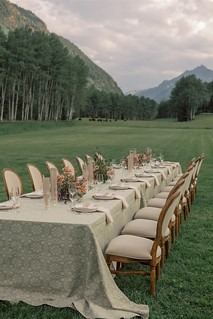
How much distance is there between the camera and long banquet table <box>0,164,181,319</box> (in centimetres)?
450

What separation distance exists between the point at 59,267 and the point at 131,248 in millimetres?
949

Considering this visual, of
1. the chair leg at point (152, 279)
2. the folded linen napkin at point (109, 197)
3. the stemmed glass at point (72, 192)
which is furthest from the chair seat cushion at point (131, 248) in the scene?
the folded linen napkin at point (109, 197)

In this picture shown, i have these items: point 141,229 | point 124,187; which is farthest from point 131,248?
point 124,187

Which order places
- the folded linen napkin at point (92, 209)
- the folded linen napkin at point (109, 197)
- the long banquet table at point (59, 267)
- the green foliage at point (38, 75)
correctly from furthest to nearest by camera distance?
the green foliage at point (38, 75) < the folded linen napkin at point (109, 197) < the folded linen napkin at point (92, 209) < the long banquet table at point (59, 267)

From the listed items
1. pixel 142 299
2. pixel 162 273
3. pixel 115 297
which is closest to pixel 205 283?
pixel 162 273

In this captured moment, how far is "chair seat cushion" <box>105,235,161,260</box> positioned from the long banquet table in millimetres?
411

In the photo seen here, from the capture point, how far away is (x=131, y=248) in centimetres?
505

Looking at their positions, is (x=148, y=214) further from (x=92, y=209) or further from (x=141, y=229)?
(x=92, y=209)

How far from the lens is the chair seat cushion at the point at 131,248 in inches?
195

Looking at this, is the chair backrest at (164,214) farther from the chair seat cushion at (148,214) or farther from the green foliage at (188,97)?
the green foliage at (188,97)

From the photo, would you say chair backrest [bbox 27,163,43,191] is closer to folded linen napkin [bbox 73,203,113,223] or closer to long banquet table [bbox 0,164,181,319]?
folded linen napkin [bbox 73,203,113,223]

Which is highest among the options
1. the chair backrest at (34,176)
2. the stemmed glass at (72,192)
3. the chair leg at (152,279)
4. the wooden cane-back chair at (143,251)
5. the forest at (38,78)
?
the forest at (38,78)

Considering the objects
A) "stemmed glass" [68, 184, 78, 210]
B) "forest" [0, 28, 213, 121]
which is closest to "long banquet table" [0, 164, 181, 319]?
"stemmed glass" [68, 184, 78, 210]

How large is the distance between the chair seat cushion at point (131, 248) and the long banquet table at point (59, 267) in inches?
16.2
